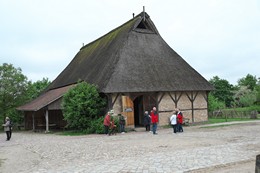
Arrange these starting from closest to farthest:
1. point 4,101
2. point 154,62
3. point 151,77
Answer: point 151,77 < point 154,62 < point 4,101

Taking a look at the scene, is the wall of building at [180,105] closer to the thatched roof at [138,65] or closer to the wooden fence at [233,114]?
the thatched roof at [138,65]

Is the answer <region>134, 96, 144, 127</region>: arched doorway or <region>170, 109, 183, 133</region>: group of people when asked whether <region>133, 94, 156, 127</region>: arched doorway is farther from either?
<region>170, 109, 183, 133</region>: group of people

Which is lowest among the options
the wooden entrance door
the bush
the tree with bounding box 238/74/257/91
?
the bush

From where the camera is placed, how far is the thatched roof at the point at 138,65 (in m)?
20.6

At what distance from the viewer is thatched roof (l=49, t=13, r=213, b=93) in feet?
67.6

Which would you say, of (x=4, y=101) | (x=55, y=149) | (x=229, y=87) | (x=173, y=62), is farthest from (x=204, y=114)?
(x=229, y=87)

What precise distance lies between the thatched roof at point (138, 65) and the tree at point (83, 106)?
0.87 m

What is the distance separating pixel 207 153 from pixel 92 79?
1427cm

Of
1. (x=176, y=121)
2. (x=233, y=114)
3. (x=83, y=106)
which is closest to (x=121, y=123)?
(x=83, y=106)

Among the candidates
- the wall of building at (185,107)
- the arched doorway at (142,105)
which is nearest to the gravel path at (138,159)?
the wall of building at (185,107)

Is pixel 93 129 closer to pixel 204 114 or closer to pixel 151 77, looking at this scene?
pixel 151 77

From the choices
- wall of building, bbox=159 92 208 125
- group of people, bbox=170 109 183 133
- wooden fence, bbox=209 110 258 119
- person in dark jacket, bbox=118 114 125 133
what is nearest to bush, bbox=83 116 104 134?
person in dark jacket, bbox=118 114 125 133

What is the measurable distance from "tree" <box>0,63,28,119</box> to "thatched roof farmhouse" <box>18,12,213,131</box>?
6017 millimetres

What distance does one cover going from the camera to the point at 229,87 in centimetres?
6431
